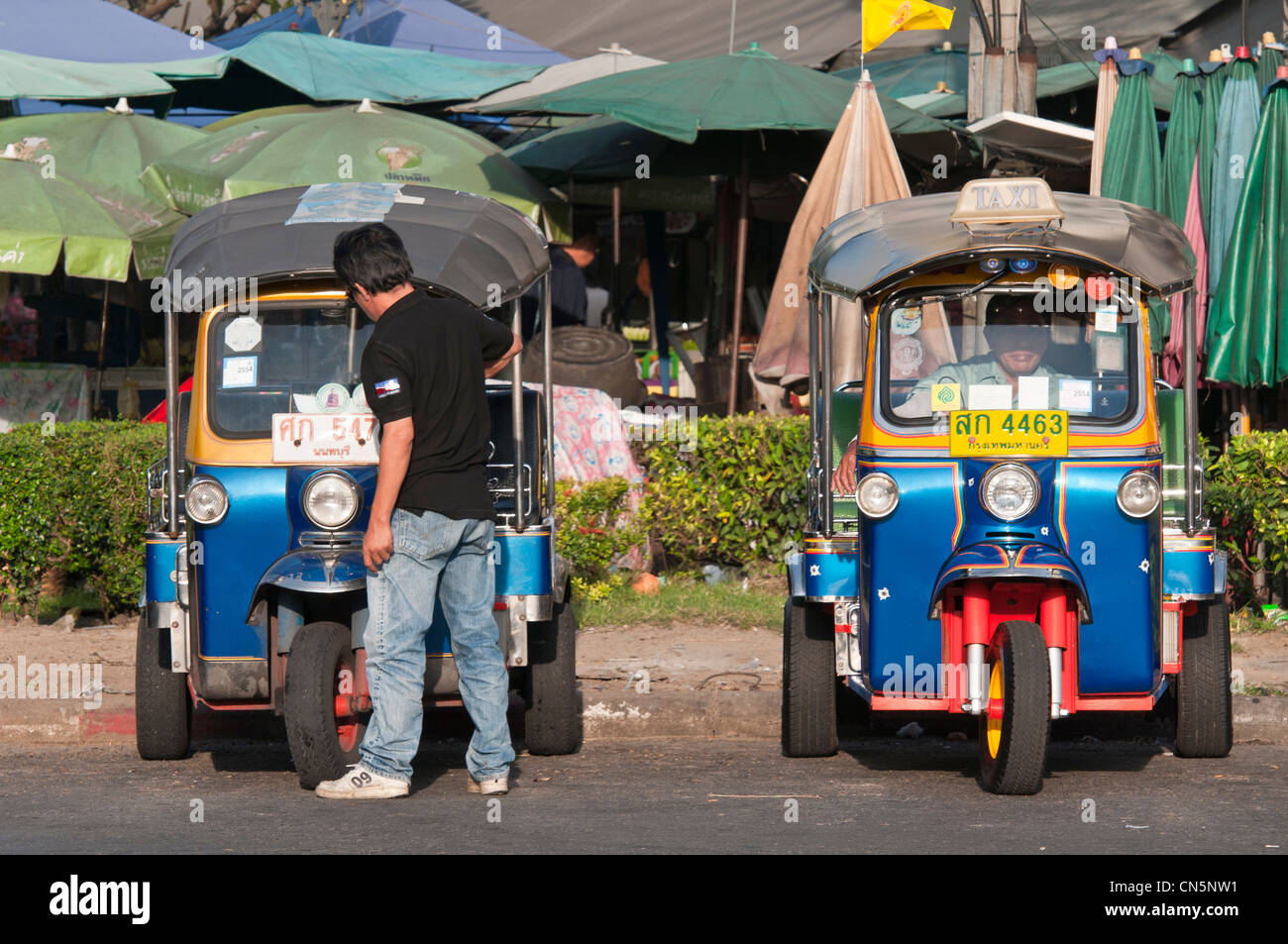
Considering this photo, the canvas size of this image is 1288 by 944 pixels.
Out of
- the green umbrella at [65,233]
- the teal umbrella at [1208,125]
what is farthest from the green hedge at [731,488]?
the green umbrella at [65,233]

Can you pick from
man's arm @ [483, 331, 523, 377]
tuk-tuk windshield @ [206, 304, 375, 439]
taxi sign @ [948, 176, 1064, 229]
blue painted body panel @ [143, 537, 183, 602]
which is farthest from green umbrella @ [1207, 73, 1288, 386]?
blue painted body panel @ [143, 537, 183, 602]

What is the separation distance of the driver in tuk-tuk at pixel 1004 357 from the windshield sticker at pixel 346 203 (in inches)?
82.0

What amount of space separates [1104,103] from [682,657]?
4878 millimetres

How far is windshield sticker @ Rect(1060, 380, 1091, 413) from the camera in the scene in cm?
596

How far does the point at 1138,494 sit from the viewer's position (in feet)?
18.7

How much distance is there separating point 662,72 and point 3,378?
17.9ft

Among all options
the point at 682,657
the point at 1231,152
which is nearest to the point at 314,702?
the point at 682,657

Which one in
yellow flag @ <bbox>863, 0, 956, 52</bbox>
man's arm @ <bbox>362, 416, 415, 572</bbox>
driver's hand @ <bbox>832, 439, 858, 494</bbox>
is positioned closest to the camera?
man's arm @ <bbox>362, 416, 415, 572</bbox>

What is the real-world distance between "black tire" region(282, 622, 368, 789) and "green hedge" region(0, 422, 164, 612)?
3678mm

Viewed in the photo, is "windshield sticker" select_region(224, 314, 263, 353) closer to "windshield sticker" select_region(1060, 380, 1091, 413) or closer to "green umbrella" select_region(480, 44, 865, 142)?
"windshield sticker" select_region(1060, 380, 1091, 413)

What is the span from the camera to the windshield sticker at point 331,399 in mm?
6141

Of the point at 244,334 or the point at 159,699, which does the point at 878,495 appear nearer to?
the point at 244,334

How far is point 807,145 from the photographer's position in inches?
479

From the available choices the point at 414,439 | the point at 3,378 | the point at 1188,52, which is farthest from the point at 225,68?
the point at 414,439
